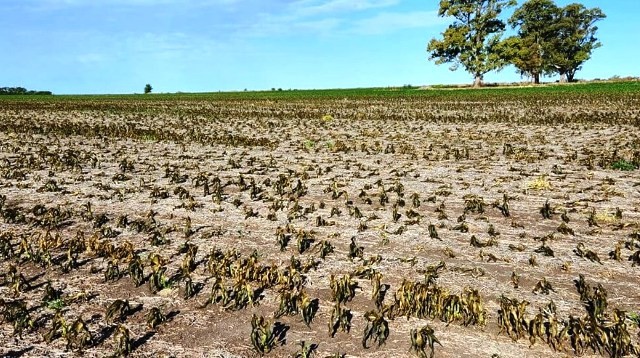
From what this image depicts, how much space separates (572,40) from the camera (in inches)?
3346

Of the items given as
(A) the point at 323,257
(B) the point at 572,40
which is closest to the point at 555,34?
(B) the point at 572,40

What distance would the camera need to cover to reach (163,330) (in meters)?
4.31

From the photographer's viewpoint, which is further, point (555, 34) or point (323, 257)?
point (555, 34)

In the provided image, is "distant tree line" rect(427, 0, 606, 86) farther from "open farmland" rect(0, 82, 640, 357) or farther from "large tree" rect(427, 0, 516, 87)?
"open farmland" rect(0, 82, 640, 357)

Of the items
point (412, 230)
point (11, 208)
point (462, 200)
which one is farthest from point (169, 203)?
point (462, 200)

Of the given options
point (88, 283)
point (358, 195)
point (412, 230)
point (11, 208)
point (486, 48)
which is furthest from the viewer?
point (486, 48)

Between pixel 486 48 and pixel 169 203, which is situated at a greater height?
pixel 486 48

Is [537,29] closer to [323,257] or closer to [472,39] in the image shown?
[472,39]

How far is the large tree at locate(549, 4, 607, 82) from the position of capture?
8331cm

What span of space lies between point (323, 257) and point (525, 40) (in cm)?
7642

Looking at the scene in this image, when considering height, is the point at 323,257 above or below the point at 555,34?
below

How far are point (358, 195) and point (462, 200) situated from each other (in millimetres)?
1858

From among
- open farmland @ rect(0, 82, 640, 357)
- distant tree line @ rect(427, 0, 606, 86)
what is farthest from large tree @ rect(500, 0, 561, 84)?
open farmland @ rect(0, 82, 640, 357)

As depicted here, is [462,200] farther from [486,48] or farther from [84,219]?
[486,48]
